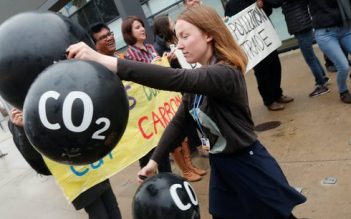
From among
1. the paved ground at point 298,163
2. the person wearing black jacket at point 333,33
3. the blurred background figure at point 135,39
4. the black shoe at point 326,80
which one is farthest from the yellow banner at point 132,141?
the black shoe at point 326,80

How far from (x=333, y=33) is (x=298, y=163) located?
1.74 metres

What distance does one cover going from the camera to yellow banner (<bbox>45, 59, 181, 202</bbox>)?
331 cm

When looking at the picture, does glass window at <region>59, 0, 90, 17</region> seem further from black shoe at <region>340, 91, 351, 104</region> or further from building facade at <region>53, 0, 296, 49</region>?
black shoe at <region>340, 91, 351, 104</region>

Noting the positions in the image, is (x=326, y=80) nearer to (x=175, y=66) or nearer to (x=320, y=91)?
(x=320, y=91)

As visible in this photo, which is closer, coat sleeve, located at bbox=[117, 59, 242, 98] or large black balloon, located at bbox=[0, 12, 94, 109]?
coat sleeve, located at bbox=[117, 59, 242, 98]

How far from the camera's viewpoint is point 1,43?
6.71 feet

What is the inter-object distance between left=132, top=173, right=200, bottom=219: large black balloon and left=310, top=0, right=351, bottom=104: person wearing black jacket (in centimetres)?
331

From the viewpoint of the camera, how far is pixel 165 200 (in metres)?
2.20

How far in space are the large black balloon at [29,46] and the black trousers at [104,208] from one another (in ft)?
4.23

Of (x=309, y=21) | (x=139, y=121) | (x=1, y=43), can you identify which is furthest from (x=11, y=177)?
(x=1, y=43)

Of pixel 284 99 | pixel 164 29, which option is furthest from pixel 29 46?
pixel 284 99

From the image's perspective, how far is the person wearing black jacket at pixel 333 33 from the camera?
15.7ft

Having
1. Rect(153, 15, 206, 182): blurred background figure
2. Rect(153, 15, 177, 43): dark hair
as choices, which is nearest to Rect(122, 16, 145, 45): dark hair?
Rect(153, 15, 206, 182): blurred background figure

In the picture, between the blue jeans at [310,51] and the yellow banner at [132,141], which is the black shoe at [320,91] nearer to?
the blue jeans at [310,51]
